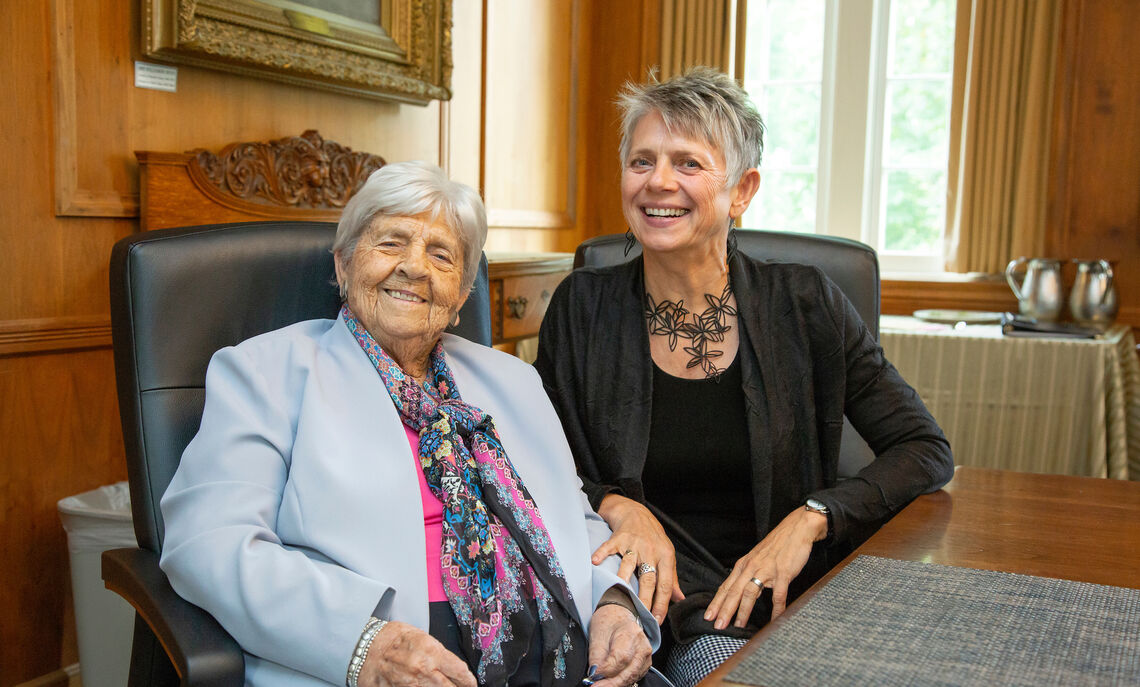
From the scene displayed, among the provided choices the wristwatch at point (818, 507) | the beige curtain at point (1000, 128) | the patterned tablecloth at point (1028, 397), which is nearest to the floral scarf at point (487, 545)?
the wristwatch at point (818, 507)

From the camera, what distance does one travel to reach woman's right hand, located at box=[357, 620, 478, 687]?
1.09m

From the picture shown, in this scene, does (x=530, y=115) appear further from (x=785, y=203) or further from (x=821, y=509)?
(x=821, y=509)

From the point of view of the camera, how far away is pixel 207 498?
1.19 metres

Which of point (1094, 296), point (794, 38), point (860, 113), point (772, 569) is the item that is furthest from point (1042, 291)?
point (772, 569)

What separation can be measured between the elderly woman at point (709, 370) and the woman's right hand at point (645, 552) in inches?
1.3

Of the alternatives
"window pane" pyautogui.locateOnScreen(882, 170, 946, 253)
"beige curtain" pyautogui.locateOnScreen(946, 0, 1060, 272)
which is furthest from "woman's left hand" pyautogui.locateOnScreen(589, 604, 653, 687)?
"window pane" pyautogui.locateOnScreen(882, 170, 946, 253)

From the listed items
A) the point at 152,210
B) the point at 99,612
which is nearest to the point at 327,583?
the point at 99,612

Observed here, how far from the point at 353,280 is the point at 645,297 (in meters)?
0.52

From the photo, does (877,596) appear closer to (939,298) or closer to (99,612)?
(99,612)

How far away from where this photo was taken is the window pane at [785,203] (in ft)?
13.5

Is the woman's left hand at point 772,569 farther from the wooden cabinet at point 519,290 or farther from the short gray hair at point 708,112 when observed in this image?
the wooden cabinet at point 519,290

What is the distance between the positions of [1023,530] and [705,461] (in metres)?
0.52

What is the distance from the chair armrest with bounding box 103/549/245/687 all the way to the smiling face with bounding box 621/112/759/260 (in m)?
0.90

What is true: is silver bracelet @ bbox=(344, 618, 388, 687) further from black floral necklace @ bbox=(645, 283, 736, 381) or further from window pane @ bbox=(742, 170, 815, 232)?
window pane @ bbox=(742, 170, 815, 232)
